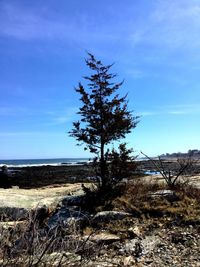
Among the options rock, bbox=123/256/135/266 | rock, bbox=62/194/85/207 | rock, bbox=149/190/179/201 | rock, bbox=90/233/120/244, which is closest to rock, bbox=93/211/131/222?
rock, bbox=90/233/120/244

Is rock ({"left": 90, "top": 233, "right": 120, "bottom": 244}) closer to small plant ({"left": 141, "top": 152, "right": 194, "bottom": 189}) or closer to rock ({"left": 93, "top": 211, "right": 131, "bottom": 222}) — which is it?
rock ({"left": 93, "top": 211, "right": 131, "bottom": 222})

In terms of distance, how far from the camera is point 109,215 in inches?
389

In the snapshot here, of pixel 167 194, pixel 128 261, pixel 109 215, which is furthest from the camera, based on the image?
pixel 167 194

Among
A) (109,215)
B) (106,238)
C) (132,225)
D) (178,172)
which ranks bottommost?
(106,238)

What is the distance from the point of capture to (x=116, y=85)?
13.0 m

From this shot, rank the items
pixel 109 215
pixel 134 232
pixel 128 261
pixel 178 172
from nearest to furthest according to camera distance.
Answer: pixel 128 261 < pixel 134 232 < pixel 109 215 < pixel 178 172

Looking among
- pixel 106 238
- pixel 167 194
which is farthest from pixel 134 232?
pixel 167 194

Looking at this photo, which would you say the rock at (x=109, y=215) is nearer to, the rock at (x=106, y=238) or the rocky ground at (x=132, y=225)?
the rocky ground at (x=132, y=225)

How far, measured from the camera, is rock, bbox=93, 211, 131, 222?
980cm

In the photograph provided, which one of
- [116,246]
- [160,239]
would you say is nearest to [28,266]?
[116,246]

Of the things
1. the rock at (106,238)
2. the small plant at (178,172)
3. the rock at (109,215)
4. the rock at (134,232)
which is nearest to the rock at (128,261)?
the rock at (106,238)

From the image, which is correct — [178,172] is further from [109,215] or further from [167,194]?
[109,215]

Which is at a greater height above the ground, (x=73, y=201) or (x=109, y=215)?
(x=73, y=201)

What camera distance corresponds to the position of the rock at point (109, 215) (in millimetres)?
9796
